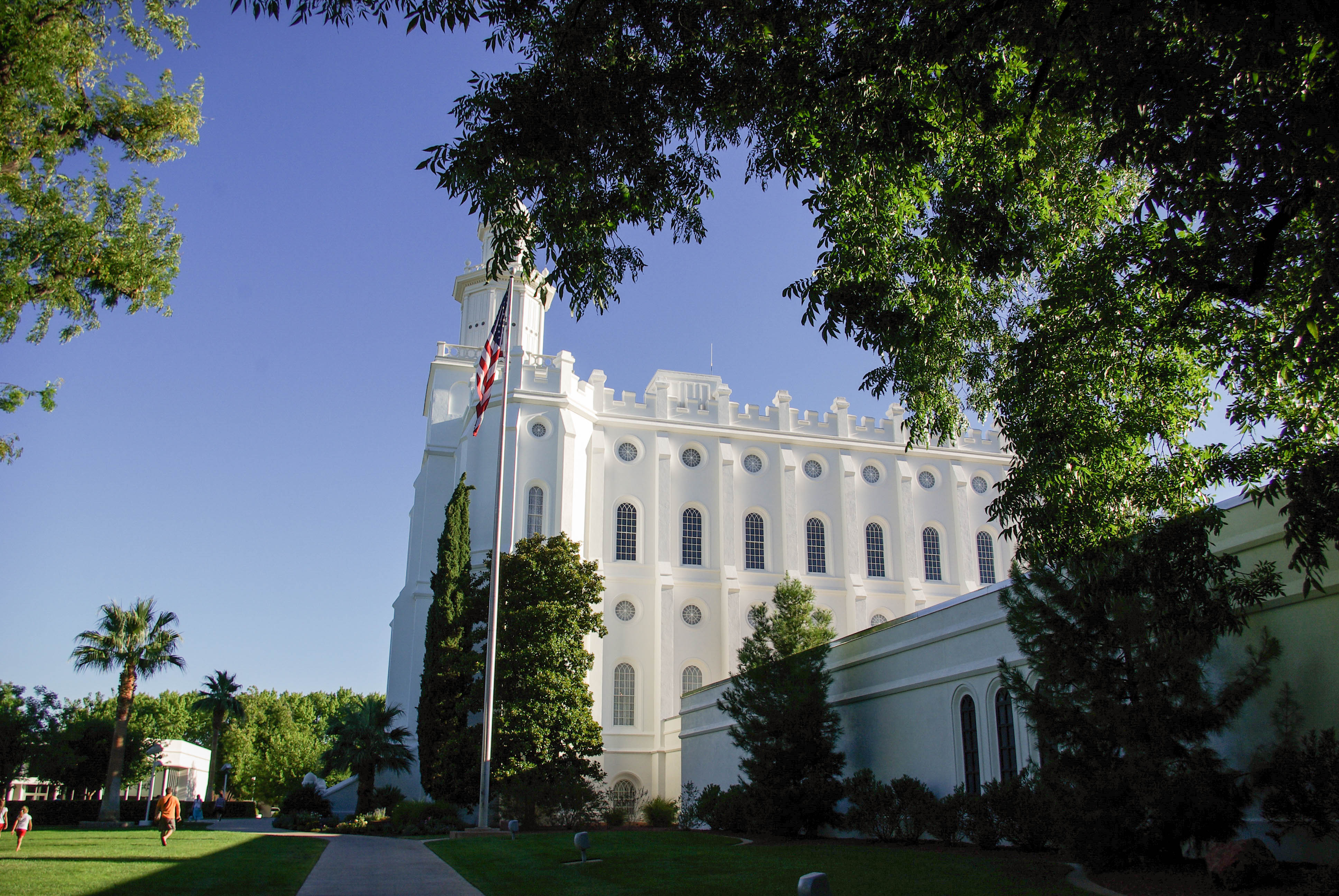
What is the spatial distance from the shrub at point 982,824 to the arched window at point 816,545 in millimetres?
25461

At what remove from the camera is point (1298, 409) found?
7.84 m

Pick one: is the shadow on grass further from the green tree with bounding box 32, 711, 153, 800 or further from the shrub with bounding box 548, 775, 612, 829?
the green tree with bounding box 32, 711, 153, 800

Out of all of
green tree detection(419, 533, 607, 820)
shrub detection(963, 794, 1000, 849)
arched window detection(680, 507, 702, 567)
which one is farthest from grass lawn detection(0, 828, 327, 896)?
arched window detection(680, 507, 702, 567)

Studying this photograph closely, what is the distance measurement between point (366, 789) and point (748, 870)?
70.8 ft

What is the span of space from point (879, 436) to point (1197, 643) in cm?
3375

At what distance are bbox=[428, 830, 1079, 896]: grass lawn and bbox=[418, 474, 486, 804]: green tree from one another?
29.1ft

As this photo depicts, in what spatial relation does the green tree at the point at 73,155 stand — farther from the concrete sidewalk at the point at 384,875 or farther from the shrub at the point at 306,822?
the shrub at the point at 306,822

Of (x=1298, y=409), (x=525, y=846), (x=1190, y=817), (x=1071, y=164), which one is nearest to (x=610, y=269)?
(x=1071, y=164)

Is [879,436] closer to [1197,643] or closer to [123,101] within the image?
[1197,643]

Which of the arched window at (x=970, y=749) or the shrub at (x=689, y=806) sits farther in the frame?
the shrub at (x=689, y=806)

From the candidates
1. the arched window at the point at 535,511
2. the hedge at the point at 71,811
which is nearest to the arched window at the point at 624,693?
the arched window at the point at 535,511

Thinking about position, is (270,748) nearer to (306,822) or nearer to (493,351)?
(306,822)

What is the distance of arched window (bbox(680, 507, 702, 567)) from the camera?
3884cm

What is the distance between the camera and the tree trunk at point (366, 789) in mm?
30156
